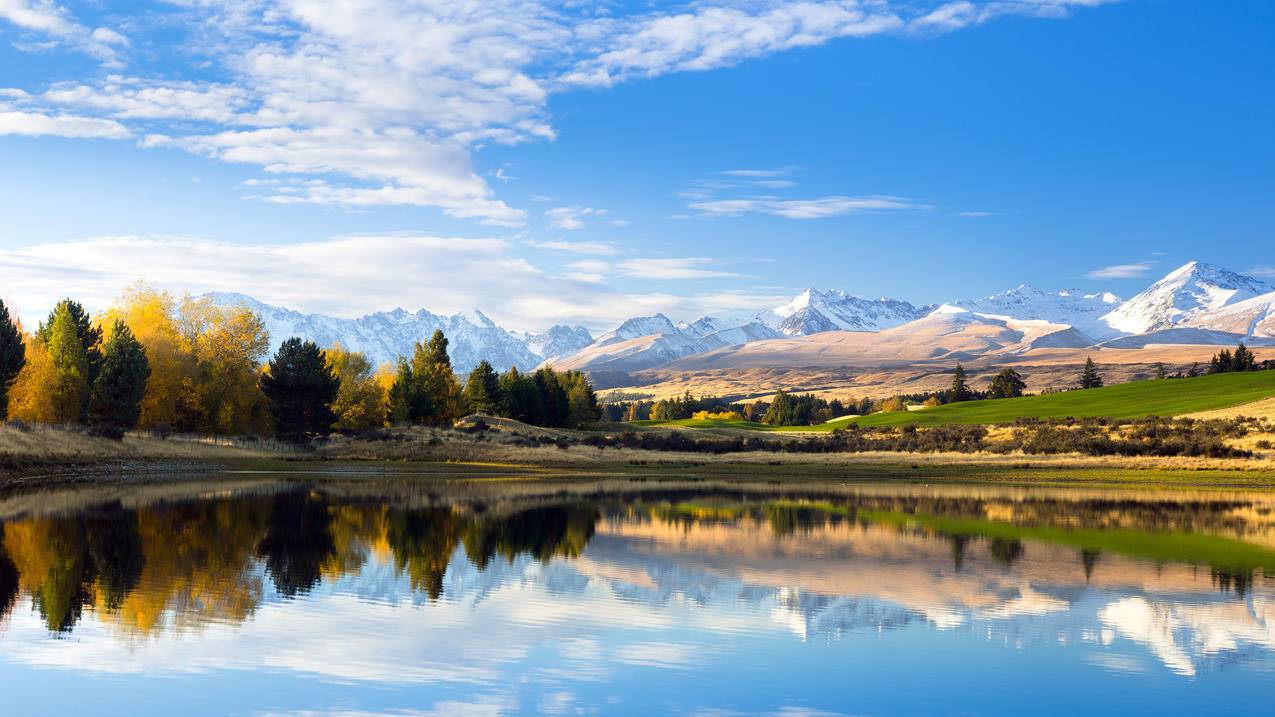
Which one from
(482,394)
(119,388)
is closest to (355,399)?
(482,394)

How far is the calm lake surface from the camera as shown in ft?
49.9

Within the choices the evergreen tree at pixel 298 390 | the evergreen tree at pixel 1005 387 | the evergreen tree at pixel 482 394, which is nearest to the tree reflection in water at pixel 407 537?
the evergreen tree at pixel 298 390

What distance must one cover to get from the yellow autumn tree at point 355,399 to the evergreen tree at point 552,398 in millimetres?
27746

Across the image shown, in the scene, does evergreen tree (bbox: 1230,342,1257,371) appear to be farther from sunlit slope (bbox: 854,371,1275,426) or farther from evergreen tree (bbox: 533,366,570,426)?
evergreen tree (bbox: 533,366,570,426)

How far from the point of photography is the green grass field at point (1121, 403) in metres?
106

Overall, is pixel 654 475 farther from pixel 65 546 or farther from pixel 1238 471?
pixel 65 546

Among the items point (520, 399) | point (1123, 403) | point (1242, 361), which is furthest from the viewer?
point (1242, 361)

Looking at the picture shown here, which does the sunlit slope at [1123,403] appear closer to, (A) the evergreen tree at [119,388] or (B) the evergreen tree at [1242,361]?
(B) the evergreen tree at [1242,361]

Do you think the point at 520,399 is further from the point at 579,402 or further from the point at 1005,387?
the point at 1005,387

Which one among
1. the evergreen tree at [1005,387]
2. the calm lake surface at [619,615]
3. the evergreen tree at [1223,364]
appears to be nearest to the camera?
the calm lake surface at [619,615]

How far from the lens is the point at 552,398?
143625mm

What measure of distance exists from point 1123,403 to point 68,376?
109 metres

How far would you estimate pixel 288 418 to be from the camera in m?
95.2

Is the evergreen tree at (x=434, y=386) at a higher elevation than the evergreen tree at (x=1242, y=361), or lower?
lower
